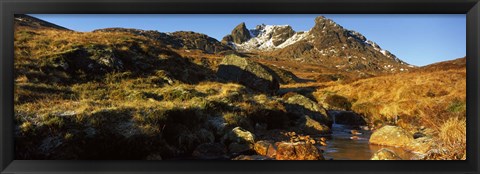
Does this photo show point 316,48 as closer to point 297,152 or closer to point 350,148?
point 350,148

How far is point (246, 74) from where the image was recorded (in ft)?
46.9

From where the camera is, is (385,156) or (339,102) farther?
(339,102)

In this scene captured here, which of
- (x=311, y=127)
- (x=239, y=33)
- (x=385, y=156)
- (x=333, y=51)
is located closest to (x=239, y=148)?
(x=385, y=156)

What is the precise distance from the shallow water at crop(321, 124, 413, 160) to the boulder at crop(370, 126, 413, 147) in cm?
24

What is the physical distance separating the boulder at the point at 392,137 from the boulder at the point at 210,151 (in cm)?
333

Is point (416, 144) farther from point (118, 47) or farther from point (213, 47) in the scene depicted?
point (213, 47)

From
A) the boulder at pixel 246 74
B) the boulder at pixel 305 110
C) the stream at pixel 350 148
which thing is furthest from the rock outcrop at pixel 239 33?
the stream at pixel 350 148

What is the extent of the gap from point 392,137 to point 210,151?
392 centimetres

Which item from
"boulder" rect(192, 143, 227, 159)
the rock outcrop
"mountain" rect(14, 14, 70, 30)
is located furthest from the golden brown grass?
"mountain" rect(14, 14, 70, 30)

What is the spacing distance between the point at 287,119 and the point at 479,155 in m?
5.14

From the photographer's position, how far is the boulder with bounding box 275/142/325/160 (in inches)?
234

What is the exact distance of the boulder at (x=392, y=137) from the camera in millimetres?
7623

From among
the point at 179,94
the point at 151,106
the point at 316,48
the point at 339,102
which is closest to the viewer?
the point at 151,106
